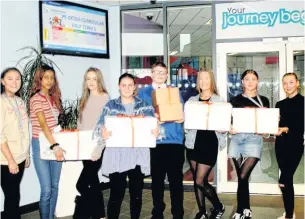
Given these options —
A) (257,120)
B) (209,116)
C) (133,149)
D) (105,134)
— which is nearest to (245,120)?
(257,120)

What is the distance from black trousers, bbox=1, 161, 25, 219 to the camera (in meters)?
2.66

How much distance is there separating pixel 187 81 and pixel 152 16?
3.82ft

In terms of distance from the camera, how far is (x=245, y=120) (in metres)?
3.15

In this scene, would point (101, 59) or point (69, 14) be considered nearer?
point (69, 14)

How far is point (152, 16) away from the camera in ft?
17.8

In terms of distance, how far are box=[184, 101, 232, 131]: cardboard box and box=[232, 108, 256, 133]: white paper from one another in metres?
0.11

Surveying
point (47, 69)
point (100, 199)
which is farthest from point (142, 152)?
point (47, 69)

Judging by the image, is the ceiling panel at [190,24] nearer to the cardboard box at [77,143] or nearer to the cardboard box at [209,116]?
the cardboard box at [209,116]

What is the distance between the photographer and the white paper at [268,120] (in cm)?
312

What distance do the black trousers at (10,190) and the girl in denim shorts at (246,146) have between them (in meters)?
1.91

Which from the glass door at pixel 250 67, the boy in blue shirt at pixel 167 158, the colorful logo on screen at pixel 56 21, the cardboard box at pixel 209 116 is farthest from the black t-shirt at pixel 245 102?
the colorful logo on screen at pixel 56 21

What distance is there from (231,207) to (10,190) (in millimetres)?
2583

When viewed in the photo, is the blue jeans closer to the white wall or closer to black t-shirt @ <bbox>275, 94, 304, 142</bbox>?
the white wall

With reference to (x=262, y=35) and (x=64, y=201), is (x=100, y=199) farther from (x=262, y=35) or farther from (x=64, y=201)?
(x=262, y=35)
